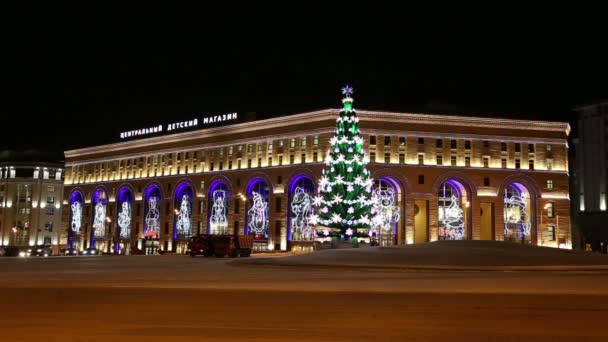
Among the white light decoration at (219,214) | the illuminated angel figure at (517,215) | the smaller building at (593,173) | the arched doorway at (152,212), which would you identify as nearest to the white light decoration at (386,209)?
the illuminated angel figure at (517,215)

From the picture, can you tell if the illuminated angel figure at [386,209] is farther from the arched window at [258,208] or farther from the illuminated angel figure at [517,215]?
the arched window at [258,208]

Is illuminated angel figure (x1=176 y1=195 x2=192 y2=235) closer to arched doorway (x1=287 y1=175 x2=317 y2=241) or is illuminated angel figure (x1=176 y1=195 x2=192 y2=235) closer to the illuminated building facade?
the illuminated building facade

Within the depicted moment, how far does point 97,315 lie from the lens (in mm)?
13719

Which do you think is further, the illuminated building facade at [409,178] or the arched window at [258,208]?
the arched window at [258,208]

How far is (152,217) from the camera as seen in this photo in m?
99.9

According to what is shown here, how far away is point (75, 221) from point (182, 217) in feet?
95.4

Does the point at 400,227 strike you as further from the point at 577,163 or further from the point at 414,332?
the point at 414,332

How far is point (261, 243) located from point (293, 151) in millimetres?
12848

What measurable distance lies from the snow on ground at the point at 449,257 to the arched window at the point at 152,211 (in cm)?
5850

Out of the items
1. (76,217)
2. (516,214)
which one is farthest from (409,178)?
(76,217)

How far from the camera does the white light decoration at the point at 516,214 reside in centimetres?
8281

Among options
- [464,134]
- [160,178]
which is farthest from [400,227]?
[160,178]

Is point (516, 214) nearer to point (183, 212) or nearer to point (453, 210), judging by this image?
point (453, 210)

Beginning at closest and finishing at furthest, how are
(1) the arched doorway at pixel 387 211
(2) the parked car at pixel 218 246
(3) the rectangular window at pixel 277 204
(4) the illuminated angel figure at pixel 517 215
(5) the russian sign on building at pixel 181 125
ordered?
1. (2) the parked car at pixel 218 246
2. (1) the arched doorway at pixel 387 211
3. (4) the illuminated angel figure at pixel 517 215
4. (3) the rectangular window at pixel 277 204
5. (5) the russian sign on building at pixel 181 125
